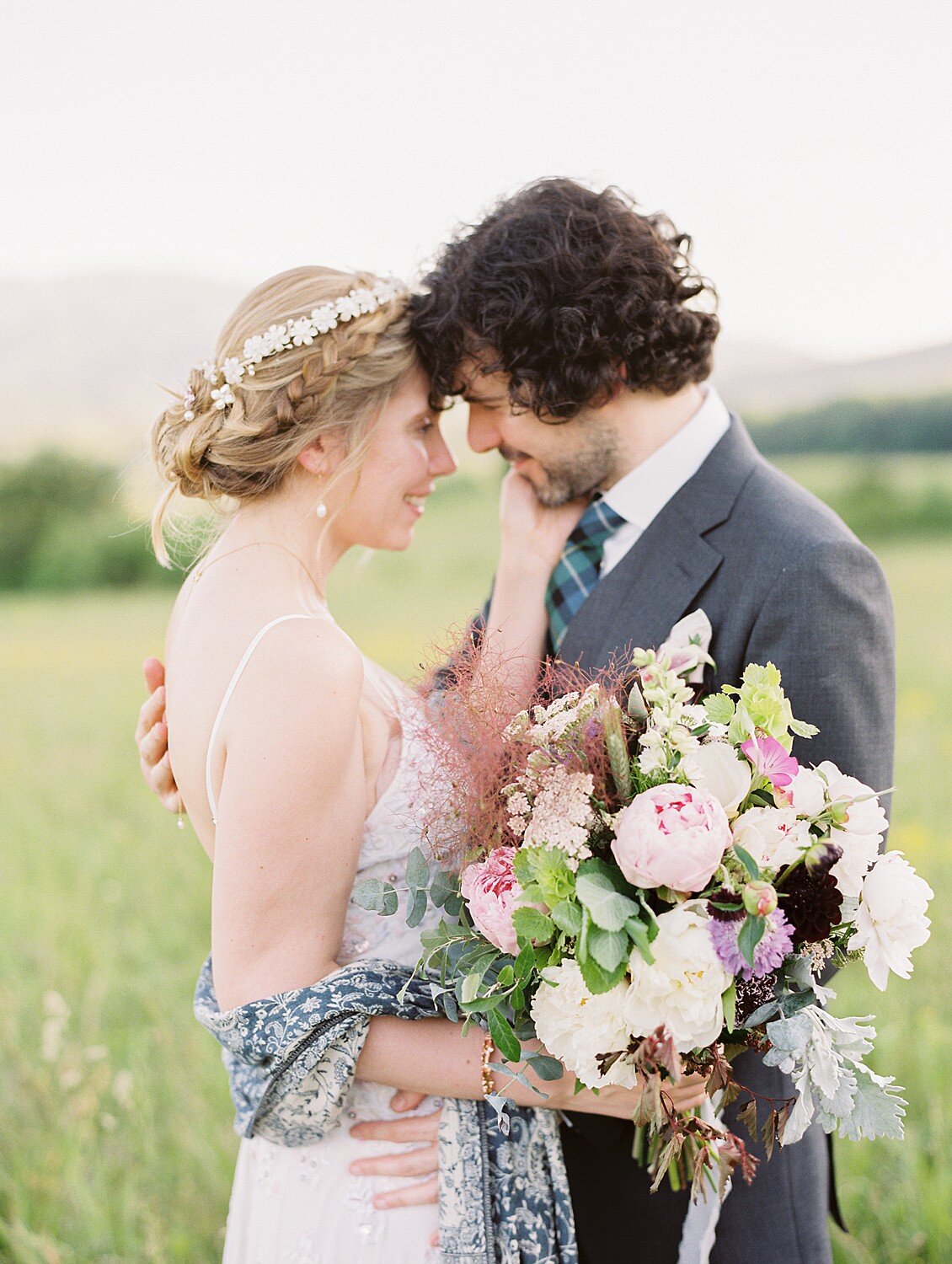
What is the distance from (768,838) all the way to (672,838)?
19 centimetres

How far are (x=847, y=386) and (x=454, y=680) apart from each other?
18.3 m

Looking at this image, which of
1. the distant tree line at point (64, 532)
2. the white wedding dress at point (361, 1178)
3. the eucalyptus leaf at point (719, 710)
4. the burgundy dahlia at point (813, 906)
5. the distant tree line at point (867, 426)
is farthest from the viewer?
the distant tree line at point (64, 532)

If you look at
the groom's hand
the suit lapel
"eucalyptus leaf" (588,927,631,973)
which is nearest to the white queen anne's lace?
the suit lapel

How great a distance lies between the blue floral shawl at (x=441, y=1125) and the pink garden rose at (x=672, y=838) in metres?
0.67

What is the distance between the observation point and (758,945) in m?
1.33

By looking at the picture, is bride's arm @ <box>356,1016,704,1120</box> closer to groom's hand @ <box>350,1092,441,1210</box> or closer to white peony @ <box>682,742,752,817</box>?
groom's hand @ <box>350,1092,441,1210</box>

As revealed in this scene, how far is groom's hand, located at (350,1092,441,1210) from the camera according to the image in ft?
6.43

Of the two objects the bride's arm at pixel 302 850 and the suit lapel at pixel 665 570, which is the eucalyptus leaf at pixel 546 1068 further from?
the suit lapel at pixel 665 570

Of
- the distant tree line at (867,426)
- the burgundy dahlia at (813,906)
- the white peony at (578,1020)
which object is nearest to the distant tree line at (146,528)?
the distant tree line at (867,426)

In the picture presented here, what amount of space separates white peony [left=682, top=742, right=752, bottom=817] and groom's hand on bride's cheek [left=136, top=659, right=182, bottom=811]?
4.40 ft

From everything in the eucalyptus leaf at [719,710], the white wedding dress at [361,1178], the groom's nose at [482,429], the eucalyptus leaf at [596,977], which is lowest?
the white wedding dress at [361,1178]

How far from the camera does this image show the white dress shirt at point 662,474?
2596 millimetres

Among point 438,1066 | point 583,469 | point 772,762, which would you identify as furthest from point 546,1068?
point 583,469

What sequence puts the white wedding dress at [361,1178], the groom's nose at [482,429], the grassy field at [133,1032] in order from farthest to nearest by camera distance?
the grassy field at [133,1032] < the groom's nose at [482,429] < the white wedding dress at [361,1178]
